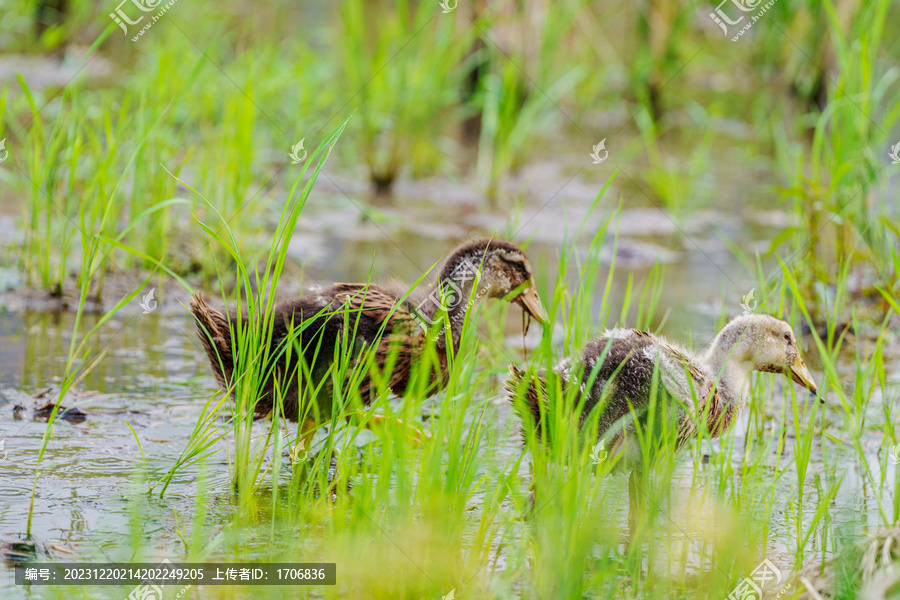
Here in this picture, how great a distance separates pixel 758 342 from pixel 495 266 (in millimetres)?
1135

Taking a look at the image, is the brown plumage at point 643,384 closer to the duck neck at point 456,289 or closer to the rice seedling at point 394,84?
the duck neck at point 456,289

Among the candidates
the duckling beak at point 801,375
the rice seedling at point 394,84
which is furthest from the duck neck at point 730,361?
the rice seedling at point 394,84

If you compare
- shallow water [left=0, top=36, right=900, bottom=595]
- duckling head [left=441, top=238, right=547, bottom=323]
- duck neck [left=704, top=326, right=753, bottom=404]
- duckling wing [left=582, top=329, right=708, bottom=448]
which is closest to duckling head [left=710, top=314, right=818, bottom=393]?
duck neck [left=704, top=326, right=753, bottom=404]

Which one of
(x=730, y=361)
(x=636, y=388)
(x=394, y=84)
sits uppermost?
(x=394, y=84)

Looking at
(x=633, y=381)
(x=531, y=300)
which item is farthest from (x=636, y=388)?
(x=531, y=300)

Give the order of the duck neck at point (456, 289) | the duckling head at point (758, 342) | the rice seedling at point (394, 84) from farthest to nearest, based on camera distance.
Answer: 1. the rice seedling at point (394, 84)
2. the duck neck at point (456, 289)
3. the duckling head at point (758, 342)

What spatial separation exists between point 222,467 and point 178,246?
2.72m

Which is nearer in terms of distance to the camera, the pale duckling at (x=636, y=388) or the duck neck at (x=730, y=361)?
the pale duckling at (x=636, y=388)

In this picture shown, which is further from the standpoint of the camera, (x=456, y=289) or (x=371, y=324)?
(x=456, y=289)

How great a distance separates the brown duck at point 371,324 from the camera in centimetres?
382

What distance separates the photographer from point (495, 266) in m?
4.32

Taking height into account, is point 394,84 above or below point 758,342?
above

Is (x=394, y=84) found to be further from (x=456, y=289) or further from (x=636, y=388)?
(x=636, y=388)

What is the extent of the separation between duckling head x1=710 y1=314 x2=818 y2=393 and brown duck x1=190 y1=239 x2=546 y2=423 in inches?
32.0
